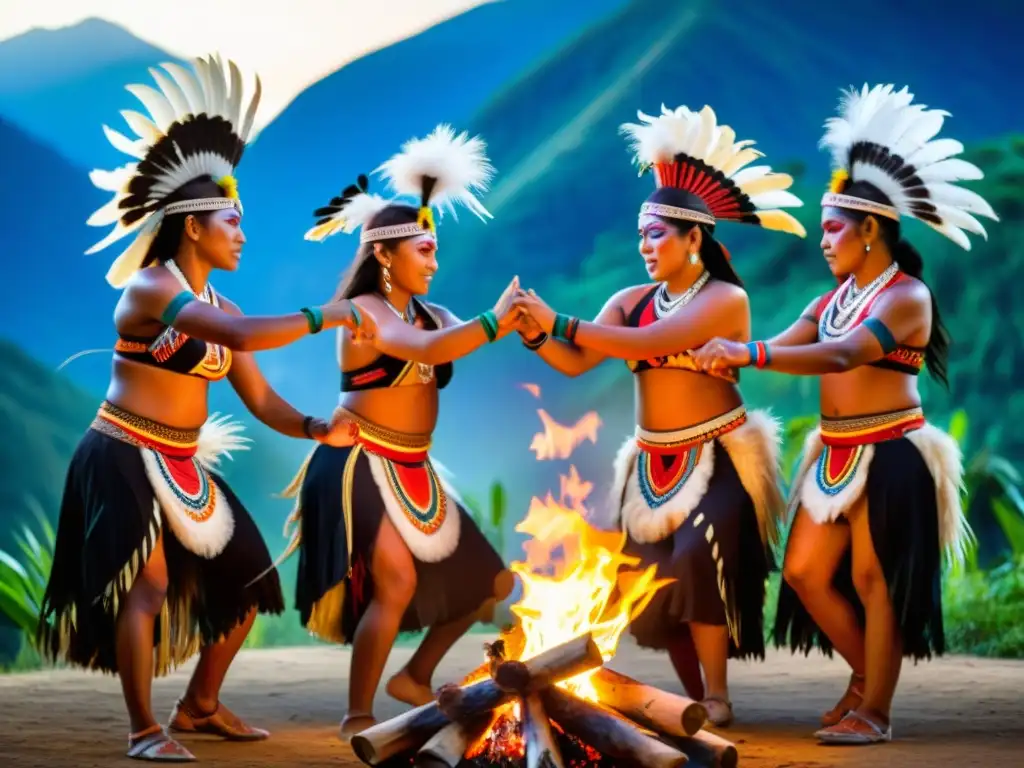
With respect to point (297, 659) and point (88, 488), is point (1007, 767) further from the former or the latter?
point (297, 659)

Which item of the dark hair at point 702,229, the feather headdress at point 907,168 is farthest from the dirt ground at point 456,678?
the feather headdress at point 907,168

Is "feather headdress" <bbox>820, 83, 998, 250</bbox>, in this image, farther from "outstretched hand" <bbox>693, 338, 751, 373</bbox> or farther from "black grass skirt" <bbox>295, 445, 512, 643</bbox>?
"black grass skirt" <bbox>295, 445, 512, 643</bbox>

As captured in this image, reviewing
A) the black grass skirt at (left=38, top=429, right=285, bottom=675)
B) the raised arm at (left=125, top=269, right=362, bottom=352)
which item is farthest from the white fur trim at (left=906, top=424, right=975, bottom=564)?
the black grass skirt at (left=38, top=429, right=285, bottom=675)

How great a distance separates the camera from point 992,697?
532cm

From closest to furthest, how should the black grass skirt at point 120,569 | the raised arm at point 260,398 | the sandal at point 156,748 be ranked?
the sandal at point 156,748 < the black grass skirt at point 120,569 < the raised arm at point 260,398

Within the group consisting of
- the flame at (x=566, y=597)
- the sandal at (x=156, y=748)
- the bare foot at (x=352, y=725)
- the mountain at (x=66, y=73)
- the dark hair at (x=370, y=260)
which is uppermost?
the mountain at (x=66, y=73)

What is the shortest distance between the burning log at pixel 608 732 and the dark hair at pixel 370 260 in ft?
4.73

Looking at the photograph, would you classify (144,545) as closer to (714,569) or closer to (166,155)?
(166,155)

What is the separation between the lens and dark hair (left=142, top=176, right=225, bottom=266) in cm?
441

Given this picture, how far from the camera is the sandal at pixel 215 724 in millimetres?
4457

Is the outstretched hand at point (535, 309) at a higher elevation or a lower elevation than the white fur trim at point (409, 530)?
higher

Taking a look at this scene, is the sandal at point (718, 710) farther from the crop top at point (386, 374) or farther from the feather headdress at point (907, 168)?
the feather headdress at point (907, 168)

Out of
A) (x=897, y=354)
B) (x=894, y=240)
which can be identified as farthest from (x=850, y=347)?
(x=894, y=240)

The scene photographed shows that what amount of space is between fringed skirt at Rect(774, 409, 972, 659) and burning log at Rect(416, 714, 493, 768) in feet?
4.11
